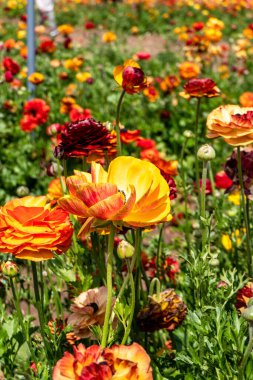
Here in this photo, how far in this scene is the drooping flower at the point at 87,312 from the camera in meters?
1.23

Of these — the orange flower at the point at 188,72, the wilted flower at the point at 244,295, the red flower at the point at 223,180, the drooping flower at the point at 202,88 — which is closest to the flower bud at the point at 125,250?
the wilted flower at the point at 244,295

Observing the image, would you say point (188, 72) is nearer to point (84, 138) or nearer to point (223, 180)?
point (223, 180)

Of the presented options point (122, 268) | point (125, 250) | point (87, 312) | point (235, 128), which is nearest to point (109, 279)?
point (125, 250)

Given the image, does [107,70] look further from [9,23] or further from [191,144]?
[9,23]

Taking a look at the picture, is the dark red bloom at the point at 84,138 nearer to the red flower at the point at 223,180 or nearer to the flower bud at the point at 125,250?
the flower bud at the point at 125,250

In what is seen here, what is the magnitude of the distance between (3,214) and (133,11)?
9.94 metres

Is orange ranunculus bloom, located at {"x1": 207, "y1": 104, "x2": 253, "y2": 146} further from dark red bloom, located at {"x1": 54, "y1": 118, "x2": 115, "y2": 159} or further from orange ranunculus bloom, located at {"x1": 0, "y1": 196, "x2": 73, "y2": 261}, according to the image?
orange ranunculus bloom, located at {"x1": 0, "y1": 196, "x2": 73, "y2": 261}

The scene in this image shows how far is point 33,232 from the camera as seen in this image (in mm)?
1103

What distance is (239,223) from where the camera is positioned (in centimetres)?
218

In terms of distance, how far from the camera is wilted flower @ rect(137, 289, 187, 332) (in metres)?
1.35

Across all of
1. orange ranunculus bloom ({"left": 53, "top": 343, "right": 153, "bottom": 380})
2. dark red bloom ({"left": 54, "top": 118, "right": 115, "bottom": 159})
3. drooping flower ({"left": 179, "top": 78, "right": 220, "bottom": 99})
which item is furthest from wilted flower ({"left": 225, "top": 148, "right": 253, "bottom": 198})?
orange ranunculus bloom ({"left": 53, "top": 343, "right": 153, "bottom": 380})

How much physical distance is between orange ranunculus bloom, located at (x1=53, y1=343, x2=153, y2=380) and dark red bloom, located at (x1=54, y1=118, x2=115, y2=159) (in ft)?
1.86

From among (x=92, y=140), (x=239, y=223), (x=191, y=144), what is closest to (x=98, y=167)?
(x=92, y=140)

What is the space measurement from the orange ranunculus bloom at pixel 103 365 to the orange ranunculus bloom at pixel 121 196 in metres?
0.22
